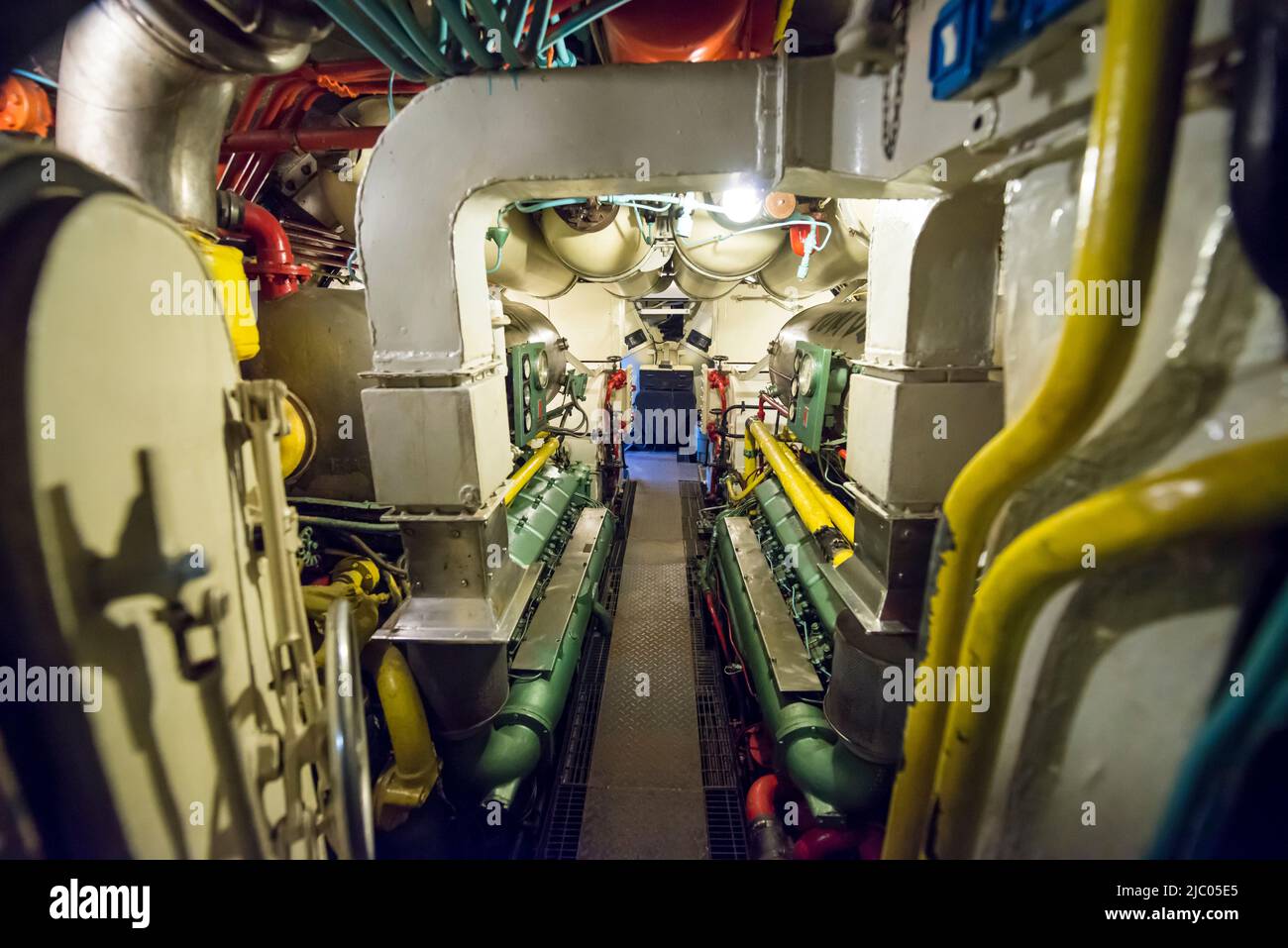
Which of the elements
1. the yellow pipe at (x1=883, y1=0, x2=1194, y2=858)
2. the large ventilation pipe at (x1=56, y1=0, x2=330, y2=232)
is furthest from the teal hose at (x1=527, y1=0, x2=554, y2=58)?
the yellow pipe at (x1=883, y1=0, x2=1194, y2=858)

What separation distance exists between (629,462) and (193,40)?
9861 millimetres

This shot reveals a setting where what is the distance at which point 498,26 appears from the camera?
5.49 feet

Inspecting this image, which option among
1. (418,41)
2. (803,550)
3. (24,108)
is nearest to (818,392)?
(803,550)

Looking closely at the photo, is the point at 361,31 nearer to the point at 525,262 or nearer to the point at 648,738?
the point at 648,738

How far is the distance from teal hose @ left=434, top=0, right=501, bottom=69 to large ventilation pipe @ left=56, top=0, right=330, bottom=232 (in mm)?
577

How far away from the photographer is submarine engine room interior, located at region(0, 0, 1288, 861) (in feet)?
2.34

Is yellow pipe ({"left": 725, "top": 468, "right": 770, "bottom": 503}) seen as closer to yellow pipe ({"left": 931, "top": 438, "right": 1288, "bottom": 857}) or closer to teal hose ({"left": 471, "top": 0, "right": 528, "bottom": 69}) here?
teal hose ({"left": 471, "top": 0, "right": 528, "bottom": 69})

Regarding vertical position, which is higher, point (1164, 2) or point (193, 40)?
point (193, 40)
